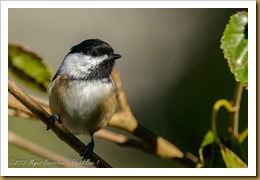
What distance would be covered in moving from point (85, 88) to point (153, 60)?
283 mm

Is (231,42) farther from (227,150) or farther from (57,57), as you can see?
(57,57)

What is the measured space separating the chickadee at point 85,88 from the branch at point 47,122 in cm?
29

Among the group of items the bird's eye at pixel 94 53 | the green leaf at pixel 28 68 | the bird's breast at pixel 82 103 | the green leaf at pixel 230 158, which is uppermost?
the bird's eye at pixel 94 53

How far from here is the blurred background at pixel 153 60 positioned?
1.33 m

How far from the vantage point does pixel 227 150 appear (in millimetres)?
966

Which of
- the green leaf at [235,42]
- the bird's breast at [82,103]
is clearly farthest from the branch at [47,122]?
the green leaf at [235,42]

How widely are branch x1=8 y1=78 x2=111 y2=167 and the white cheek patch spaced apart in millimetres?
421

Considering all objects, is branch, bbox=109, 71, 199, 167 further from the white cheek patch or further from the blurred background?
the white cheek patch

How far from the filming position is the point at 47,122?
937 mm

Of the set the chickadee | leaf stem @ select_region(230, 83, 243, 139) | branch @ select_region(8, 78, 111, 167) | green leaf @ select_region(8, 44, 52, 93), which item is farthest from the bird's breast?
leaf stem @ select_region(230, 83, 243, 139)

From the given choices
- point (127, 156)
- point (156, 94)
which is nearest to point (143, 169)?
point (127, 156)

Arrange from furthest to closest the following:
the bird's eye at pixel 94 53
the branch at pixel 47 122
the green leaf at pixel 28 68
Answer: the bird's eye at pixel 94 53 → the green leaf at pixel 28 68 → the branch at pixel 47 122

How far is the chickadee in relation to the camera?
53.7 inches

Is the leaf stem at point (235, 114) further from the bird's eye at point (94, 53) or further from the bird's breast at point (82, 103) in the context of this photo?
the bird's eye at point (94, 53)
